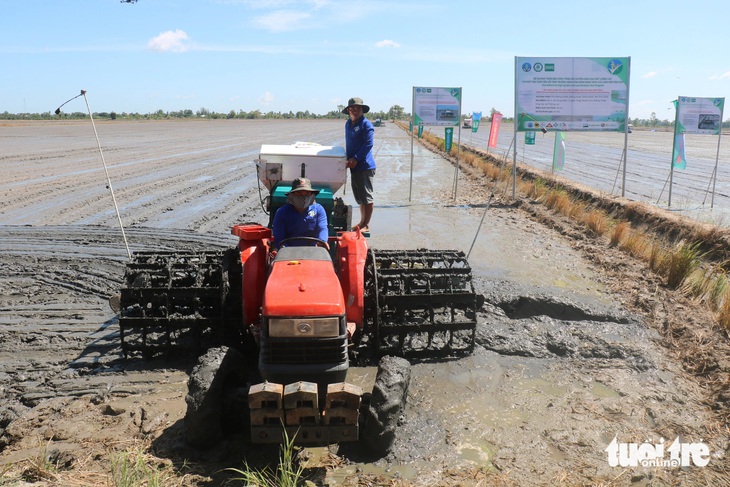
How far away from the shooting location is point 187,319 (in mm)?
5371

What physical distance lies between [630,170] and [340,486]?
2329 centimetres

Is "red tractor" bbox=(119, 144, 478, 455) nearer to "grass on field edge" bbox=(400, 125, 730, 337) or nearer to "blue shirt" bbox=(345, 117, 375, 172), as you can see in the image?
"blue shirt" bbox=(345, 117, 375, 172)

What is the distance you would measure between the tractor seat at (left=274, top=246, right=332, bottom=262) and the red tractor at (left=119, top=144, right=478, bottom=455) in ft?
0.04

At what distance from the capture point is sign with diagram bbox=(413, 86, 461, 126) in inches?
633

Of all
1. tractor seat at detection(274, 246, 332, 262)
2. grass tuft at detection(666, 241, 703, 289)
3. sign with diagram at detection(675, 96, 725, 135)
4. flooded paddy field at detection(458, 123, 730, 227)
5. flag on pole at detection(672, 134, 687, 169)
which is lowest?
grass tuft at detection(666, 241, 703, 289)

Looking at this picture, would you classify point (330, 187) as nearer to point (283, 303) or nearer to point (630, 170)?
point (283, 303)

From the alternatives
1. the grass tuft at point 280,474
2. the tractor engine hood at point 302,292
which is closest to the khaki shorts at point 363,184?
the tractor engine hood at point 302,292

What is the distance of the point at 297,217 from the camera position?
5094 mm

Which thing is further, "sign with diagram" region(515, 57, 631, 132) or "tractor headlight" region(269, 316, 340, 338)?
"sign with diagram" region(515, 57, 631, 132)

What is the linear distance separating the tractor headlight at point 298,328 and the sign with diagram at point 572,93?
1155cm

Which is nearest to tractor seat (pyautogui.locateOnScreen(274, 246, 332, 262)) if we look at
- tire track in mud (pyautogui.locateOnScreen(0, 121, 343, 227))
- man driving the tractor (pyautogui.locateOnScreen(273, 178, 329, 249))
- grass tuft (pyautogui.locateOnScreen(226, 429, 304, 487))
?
man driving the tractor (pyautogui.locateOnScreen(273, 178, 329, 249))

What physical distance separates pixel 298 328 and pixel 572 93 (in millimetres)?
12530

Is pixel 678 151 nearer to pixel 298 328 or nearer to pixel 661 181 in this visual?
pixel 661 181

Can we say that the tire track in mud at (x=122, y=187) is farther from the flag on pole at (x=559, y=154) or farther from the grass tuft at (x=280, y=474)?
the flag on pole at (x=559, y=154)
